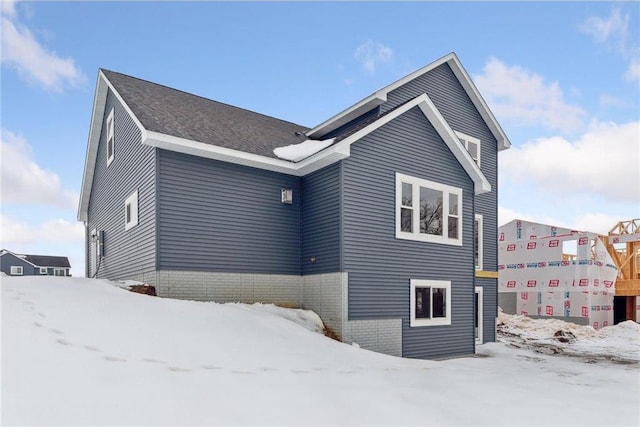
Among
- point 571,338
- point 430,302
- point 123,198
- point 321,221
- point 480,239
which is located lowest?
point 571,338

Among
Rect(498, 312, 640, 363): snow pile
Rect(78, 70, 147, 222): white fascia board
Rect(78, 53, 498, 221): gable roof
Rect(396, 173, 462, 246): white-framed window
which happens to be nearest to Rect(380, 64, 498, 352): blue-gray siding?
Rect(78, 53, 498, 221): gable roof

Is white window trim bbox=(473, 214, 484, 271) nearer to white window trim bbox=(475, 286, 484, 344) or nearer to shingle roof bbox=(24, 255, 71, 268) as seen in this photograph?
white window trim bbox=(475, 286, 484, 344)

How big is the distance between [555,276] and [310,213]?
62.9ft

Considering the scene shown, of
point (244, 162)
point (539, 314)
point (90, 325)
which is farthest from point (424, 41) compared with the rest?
point (539, 314)

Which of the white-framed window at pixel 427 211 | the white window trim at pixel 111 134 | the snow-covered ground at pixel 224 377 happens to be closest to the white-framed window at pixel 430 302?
the white-framed window at pixel 427 211

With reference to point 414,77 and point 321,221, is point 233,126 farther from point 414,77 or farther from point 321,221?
point 414,77

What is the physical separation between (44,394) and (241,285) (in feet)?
23.9

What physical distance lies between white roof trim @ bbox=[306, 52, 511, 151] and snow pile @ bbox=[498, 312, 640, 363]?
28.3 ft

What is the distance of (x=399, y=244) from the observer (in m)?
12.6

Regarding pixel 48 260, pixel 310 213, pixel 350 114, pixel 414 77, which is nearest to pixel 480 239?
pixel 414 77

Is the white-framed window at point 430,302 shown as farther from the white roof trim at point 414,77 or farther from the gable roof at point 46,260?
the gable roof at point 46,260

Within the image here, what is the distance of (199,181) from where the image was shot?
1138cm

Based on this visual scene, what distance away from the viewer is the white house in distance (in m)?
24.3

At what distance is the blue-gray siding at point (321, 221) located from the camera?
11.7 m
